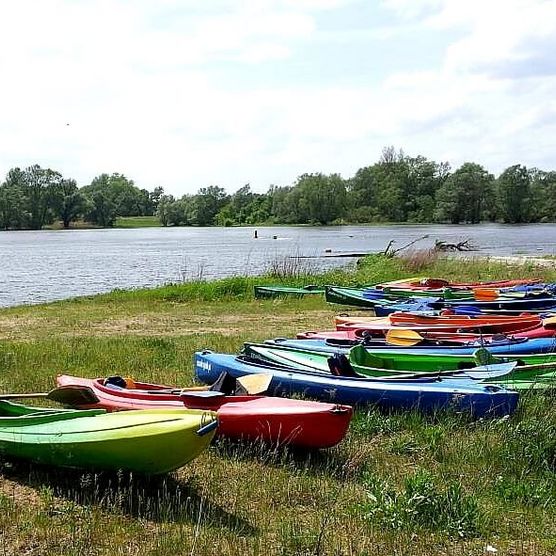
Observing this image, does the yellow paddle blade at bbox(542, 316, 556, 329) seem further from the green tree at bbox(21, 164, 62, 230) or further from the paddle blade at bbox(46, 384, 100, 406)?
the green tree at bbox(21, 164, 62, 230)

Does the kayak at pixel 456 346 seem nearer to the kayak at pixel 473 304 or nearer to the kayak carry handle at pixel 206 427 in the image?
the kayak at pixel 473 304

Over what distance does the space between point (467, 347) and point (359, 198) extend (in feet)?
297

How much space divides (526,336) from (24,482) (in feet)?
21.2

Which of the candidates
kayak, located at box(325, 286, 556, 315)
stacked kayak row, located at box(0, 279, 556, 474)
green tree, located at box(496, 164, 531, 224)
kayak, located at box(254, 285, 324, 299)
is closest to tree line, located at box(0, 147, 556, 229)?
green tree, located at box(496, 164, 531, 224)

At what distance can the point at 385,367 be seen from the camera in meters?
7.91

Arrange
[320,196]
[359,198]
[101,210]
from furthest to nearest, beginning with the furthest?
[359,198] < [101,210] < [320,196]

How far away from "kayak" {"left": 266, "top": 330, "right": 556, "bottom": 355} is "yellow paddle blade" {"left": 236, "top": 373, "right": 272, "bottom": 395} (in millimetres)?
1977

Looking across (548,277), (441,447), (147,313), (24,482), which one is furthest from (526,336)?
(548,277)

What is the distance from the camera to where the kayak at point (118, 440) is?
4465mm

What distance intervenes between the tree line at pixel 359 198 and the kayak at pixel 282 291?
68242mm

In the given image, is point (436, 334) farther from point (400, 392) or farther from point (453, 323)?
point (400, 392)

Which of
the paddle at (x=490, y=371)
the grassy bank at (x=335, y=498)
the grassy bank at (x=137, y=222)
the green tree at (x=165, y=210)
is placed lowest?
the grassy bank at (x=335, y=498)

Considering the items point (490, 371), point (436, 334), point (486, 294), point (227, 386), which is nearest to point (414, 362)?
point (490, 371)

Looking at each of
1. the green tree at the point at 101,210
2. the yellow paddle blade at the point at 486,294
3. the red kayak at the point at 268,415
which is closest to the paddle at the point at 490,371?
the red kayak at the point at 268,415
